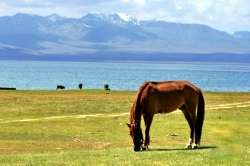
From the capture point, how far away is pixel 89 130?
3375 cm

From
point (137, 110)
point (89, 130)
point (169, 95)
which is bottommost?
point (89, 130)

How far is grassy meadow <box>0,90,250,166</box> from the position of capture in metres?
15.8

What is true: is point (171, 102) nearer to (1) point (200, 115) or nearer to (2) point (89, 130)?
(1) point (200, 115)

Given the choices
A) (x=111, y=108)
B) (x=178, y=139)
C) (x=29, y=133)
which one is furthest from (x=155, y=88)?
(x=111, y=108)

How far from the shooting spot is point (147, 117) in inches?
789

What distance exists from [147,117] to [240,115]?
2112cm

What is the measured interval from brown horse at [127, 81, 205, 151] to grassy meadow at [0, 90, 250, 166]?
87 centimetres

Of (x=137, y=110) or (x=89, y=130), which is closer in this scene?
(x=137, y=110)

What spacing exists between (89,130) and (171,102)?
14.4m

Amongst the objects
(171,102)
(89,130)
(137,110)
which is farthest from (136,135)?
(89,130)

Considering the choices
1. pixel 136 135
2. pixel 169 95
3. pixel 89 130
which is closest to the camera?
pixel 136 135

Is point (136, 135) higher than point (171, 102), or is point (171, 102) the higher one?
point (171, 102)

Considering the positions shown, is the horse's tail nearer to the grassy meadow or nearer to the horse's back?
the horse's back

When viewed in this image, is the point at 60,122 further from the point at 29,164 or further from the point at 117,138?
the point at 29,164
